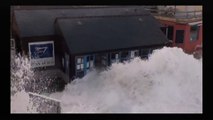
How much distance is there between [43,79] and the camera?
3123mm

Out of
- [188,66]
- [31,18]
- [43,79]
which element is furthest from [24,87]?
[188,66]

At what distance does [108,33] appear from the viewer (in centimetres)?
325

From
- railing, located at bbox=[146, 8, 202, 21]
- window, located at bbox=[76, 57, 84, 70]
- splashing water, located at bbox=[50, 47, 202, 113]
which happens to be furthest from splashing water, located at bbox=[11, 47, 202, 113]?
railing, located at bbox=[146, 8, 202, 21]

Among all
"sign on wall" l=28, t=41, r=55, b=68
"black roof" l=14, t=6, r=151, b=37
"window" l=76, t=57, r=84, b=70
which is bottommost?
"window" l=76, t=57, r=84, b=70

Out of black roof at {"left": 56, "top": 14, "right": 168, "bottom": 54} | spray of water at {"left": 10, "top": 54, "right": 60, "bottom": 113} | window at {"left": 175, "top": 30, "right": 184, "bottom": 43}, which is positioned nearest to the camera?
spray of water at {"left": 10, "top": 54, "right": 60, "bottom": 113}

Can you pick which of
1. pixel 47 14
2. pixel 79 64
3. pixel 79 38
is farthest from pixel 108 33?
pixel 47 14

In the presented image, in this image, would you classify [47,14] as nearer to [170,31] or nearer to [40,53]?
[40,53]

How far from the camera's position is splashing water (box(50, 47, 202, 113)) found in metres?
2.77

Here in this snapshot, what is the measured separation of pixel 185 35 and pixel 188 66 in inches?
16.5

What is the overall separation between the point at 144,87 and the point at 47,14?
123 cm

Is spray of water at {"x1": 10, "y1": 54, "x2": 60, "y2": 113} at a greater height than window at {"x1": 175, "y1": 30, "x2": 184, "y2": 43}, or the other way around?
window at {"x1": 175, "y1": 30, "x2": 184, "y2": 43}

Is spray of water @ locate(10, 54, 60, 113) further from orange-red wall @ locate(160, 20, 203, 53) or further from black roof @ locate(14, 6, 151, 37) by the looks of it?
orange-red wall @ locate(160, 20, 203, 53)

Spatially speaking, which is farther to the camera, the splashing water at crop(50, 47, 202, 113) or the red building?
the red building
